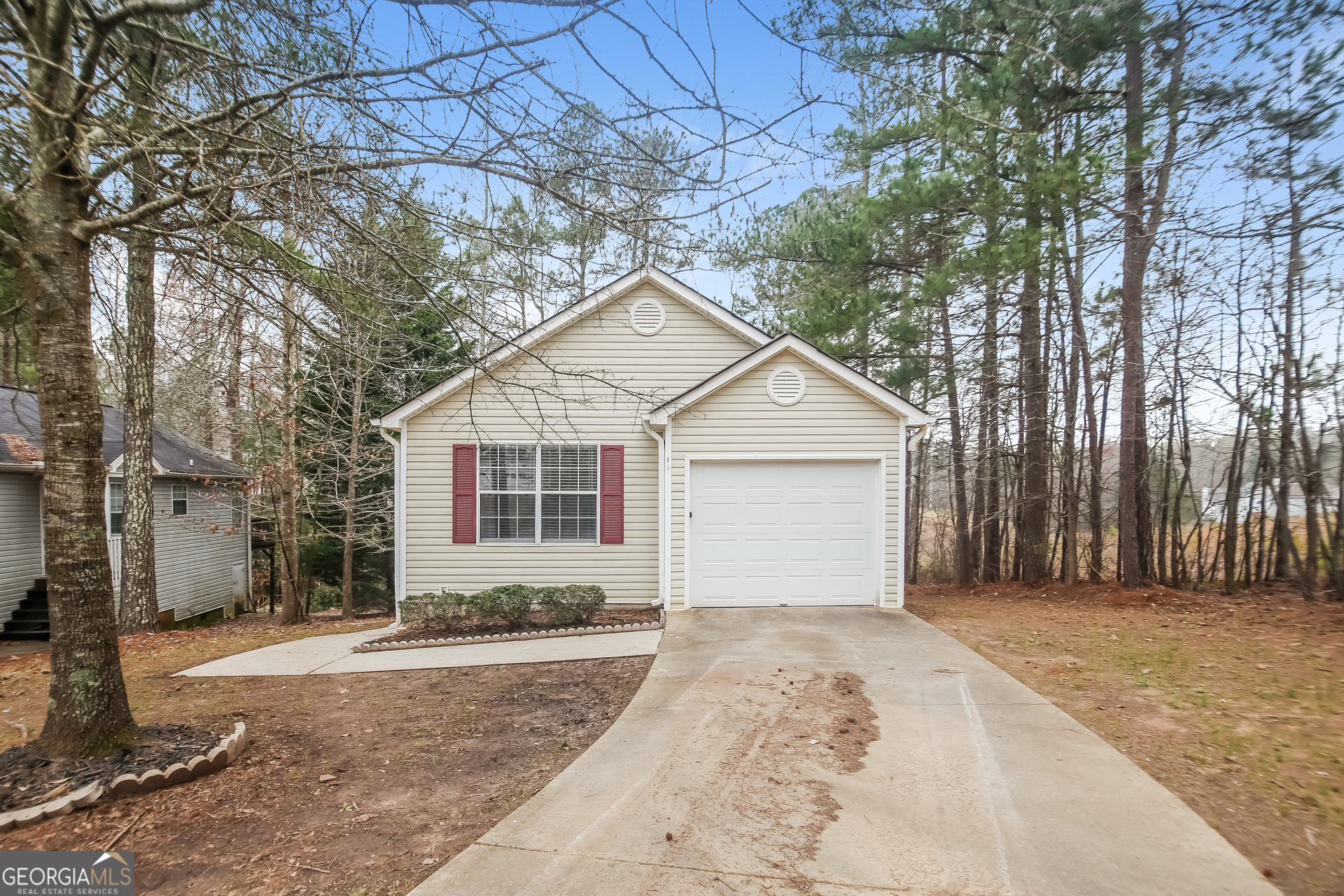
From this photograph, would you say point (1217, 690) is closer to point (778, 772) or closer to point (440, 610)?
point (778, 772)

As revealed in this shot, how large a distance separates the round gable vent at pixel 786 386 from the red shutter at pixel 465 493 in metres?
4.55

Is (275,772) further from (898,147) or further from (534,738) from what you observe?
(898,147)

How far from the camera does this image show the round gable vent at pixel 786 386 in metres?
9.30

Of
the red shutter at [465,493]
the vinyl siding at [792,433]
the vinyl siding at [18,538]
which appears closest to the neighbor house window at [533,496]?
the red shutter at [465,493]

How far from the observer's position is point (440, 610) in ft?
28.9

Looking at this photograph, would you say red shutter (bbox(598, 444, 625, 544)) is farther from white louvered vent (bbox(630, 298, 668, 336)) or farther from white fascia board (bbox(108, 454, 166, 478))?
white fascia board (bbox(108, 454, 166, 478))

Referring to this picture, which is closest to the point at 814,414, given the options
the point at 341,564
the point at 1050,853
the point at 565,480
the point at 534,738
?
the point at 565,480

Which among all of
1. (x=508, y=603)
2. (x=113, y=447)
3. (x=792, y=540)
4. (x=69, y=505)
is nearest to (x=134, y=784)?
(x=69, y=505)

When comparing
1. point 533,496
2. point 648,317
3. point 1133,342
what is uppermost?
point 648,317

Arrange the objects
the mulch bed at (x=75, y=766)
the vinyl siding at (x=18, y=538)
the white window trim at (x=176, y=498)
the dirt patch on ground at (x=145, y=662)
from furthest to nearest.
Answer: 1. the white window trim at (x=176, y=498)
2. the vinyl siding at (x=18, y=538)
3. the dirt patch on ground at (x=145, y=662)
4. the mulch bed at (x=75, y=766)

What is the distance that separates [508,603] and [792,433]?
14.6 feet

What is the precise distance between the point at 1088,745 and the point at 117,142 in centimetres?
699

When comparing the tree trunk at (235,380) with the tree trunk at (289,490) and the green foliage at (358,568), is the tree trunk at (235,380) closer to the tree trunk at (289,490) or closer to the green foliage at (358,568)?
the tree trunk at (289,490)

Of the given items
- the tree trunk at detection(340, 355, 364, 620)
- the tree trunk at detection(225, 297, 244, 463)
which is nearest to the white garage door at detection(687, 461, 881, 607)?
the tree trunk at detection(225, 297, 244, 463)
